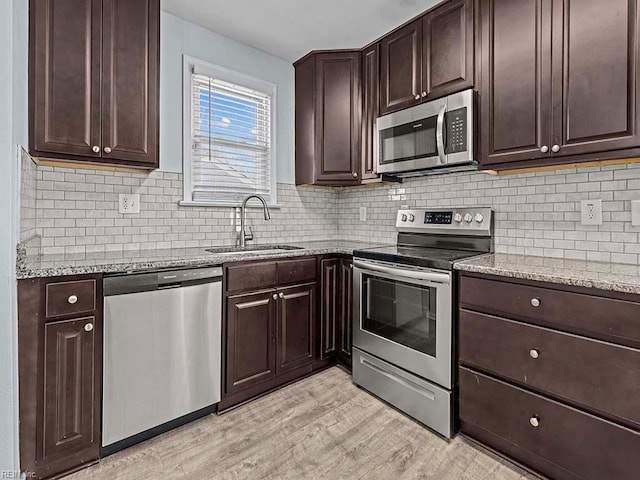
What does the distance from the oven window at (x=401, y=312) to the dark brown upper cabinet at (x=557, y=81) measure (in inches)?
33.9

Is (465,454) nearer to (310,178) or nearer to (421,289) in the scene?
(421,289)

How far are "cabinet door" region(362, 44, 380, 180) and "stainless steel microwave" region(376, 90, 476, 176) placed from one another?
0.35ft

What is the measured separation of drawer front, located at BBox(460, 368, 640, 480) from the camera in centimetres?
133

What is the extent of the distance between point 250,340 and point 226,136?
1545mm

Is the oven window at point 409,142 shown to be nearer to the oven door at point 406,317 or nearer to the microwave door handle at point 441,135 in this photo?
the microwave door handle at point 441,135

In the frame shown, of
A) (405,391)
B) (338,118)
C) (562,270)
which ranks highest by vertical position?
(338,118)

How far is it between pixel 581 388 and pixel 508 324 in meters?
0.35

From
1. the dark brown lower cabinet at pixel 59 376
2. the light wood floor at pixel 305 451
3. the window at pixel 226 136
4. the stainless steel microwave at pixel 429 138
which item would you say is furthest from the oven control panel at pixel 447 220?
the dark brown lower cabinet at pixel 59 376

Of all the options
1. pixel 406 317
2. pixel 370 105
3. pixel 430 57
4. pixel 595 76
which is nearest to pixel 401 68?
pixel 430 57

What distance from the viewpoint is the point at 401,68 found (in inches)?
96.2

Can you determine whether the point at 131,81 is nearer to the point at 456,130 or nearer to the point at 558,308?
the point at 456,130

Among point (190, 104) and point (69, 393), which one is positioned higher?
point (190, 104)

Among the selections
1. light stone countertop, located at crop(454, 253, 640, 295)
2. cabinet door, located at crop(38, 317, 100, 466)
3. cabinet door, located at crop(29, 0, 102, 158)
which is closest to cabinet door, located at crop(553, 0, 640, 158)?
light stone countertop, located at crop(454, 253, 640, 295)

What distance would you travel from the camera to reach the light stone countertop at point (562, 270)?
1.33m
